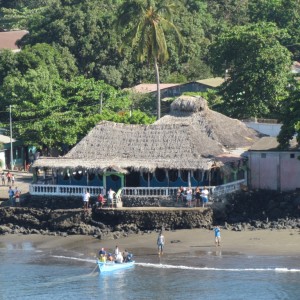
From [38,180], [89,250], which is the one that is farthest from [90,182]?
[89,250]

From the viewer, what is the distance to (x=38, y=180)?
66938 millimetres

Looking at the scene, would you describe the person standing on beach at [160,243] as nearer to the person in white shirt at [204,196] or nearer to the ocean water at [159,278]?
the ocean water at [159,278]

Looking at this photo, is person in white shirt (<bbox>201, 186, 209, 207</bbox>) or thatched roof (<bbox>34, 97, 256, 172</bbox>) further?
thatched roof (<bbox>34, 97, 256, 172</bbox>)

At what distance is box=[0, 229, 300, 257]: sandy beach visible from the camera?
5722 centimetres

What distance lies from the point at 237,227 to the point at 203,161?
4.32 meters

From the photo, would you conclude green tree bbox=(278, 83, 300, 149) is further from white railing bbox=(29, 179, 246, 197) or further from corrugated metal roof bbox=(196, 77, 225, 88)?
corrugated metal roof bbox=(196, 77, 225, 88)

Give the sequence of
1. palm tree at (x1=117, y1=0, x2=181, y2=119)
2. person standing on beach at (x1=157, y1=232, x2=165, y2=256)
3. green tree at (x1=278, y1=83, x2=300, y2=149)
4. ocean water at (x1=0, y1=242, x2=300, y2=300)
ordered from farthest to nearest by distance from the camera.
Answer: palm tree at (x1=117, y1=0, x2=181, y2=119) < green tree at (x1=278, y1=83, x2=300, y2=149) < person standing on beach at (x1=157, y1=232, x2=165, y2=256) < ocean water at (x1=0, y1=242, x2=300, y2=300)

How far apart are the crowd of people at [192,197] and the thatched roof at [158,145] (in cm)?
119

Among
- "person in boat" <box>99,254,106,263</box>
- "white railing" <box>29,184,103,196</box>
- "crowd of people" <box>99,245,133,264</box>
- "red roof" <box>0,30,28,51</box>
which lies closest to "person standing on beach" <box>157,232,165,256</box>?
"crowd of people" <box>99,245,133,264</box>

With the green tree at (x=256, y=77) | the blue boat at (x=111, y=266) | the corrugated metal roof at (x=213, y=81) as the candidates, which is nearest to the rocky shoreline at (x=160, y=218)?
the blue boat at (x=111, y=266)

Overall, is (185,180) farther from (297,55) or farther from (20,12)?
(20,12)

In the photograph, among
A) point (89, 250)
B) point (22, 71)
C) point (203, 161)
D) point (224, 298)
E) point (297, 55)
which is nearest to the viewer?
point (224, 298)

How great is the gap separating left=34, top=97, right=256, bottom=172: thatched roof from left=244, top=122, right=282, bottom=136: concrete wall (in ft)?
15.6

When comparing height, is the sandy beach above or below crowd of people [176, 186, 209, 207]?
below
